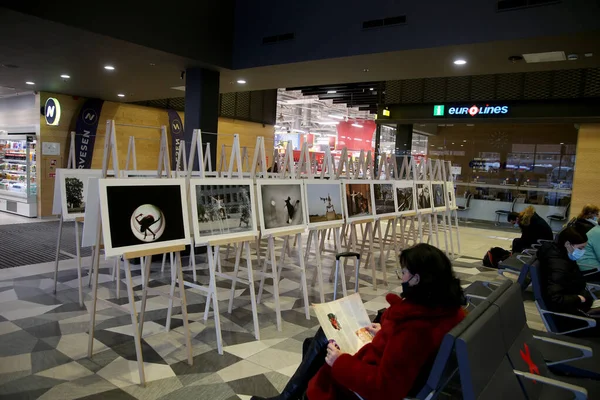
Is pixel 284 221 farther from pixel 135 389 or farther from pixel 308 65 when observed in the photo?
pixel 308 65

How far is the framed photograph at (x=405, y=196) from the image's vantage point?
6199mm

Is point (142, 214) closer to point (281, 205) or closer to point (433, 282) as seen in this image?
point (281, 205)

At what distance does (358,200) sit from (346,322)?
3.12 metres

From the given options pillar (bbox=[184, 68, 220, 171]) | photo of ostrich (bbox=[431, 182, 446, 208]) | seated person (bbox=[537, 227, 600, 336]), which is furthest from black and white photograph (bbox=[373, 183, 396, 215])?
pillar (bbox=[184, 68, 220, 171])

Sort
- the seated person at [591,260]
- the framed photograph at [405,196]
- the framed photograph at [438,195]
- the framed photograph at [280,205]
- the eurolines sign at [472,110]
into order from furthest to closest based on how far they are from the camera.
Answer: the eurolines sign at [472,110] < the framed photograph at [438,195] < the framed photograph at [405,196] < the seated person at [591,260] < the framed photograph at [280,205]

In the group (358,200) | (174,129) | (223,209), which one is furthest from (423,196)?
(174,129)

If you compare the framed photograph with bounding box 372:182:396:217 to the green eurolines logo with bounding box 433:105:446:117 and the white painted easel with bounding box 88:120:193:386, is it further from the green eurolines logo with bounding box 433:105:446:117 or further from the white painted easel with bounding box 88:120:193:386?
the green eurolines logo with bounding box 433:105:446:117

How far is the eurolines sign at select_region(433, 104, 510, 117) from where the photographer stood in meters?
9.91

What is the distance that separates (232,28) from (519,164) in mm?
9106

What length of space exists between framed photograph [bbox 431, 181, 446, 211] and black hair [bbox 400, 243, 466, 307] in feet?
18.7

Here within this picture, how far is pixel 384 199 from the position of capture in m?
5.88

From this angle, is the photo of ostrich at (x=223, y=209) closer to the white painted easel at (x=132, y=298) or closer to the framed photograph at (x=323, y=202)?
the white painted easel at (x=132, y=298)

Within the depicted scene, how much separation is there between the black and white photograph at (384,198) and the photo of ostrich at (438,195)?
1674mm

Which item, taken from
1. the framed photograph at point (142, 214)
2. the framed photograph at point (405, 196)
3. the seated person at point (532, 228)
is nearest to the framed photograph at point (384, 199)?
the framed photograph at point (405, 196)
